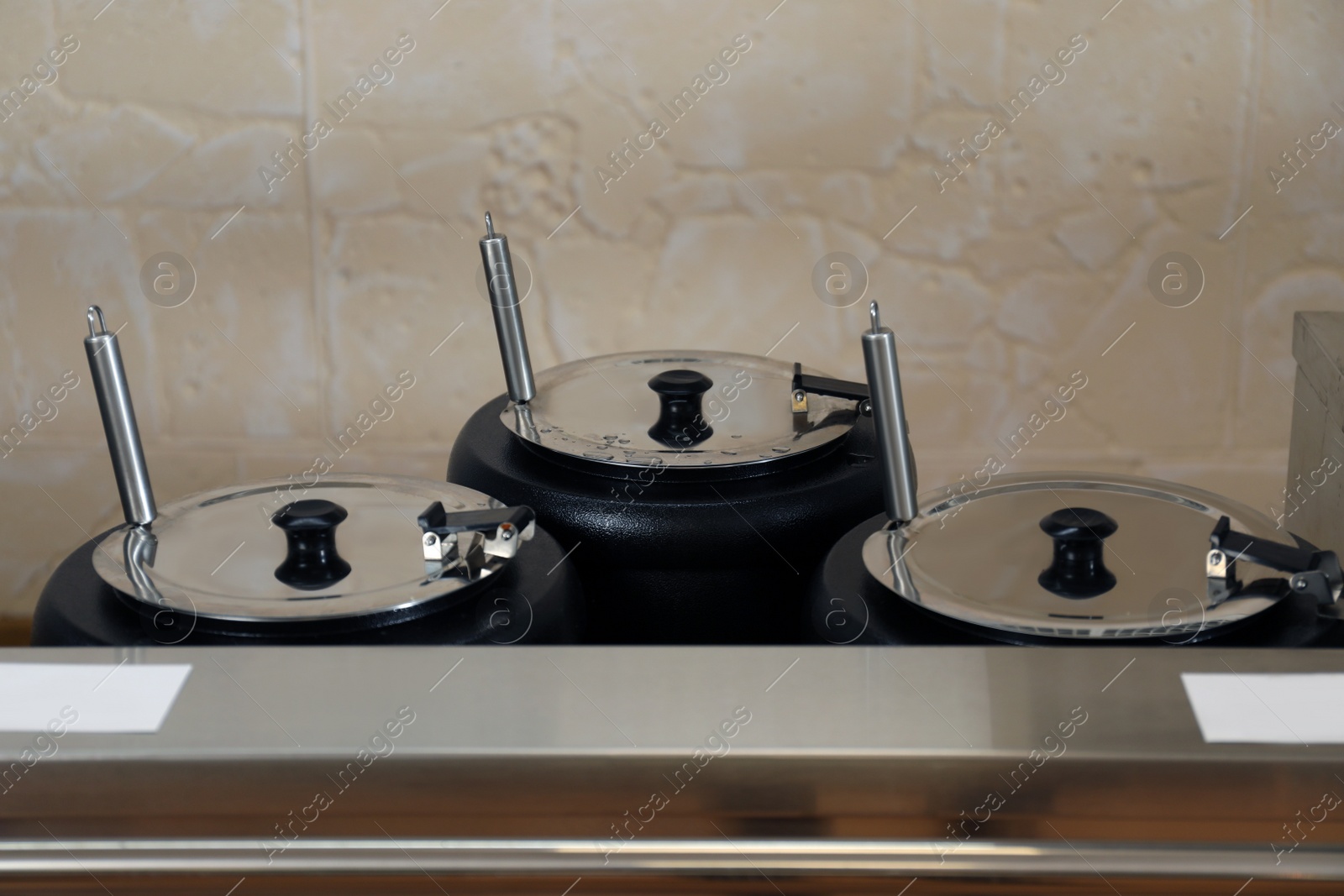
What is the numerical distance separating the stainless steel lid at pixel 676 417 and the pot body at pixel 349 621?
0.22 metres

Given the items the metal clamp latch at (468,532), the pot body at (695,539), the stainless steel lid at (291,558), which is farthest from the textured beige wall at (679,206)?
the metal clamp latch at (468,532)

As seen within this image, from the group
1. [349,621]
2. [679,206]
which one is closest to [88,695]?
[349,621]

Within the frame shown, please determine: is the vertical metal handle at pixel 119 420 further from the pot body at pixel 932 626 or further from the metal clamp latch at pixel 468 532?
the pot body at pixel 932 626

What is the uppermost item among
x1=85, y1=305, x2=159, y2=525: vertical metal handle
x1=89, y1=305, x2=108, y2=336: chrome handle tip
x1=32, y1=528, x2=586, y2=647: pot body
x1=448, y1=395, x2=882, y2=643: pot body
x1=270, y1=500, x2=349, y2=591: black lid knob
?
x1=89, y1=305, x2=108, y2=336: chrome handle tip

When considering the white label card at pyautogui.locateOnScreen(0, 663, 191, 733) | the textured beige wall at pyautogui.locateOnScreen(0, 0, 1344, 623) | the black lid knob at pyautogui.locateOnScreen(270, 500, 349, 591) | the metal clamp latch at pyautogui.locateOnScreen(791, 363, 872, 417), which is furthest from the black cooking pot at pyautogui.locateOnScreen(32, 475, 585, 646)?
the textured beige wall at pyautogui.locateOnScreen(0, 0, 1344, 623)

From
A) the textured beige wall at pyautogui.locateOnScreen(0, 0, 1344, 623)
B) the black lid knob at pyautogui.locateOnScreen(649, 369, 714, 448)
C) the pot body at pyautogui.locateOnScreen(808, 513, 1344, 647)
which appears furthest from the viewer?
the textured beige wall at pyautogui.locateOnScreen(0, 0, 1344, 623)

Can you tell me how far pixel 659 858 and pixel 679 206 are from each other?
1790mm

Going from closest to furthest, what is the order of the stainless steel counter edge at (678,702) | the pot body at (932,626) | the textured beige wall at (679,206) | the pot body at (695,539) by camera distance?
the stainless steel counter edge at (678,702)
the pot body at (932,626)
the pot body at (695,539)
the textured beige wall at (679,206)

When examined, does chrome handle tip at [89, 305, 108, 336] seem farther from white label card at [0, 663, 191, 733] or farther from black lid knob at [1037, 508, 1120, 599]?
black lid knob at [1037, 508, 1120, 599]

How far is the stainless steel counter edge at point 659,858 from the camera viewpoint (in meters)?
0.58

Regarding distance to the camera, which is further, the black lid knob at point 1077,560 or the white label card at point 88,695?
the black lid knob at point 1077,560

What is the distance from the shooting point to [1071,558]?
0.87m

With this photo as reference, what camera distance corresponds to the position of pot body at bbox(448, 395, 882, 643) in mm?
1083

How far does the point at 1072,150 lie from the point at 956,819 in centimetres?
186
